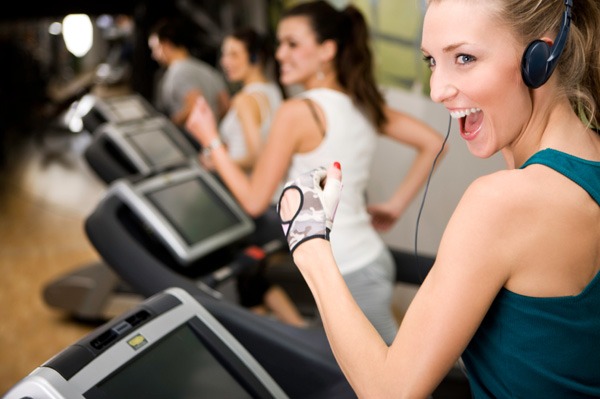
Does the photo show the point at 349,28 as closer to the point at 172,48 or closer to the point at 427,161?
the point at 427,161

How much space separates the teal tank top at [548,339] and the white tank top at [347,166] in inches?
34.5

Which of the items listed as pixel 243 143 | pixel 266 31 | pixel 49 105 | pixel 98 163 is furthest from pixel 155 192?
pixel 49 105

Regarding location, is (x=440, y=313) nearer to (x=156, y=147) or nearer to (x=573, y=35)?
(x=573, y=35)

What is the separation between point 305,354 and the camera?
138 cm

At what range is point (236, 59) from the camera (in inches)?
157

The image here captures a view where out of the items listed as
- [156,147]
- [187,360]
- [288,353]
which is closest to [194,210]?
[156,147]

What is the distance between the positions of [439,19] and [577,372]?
49 centimetres

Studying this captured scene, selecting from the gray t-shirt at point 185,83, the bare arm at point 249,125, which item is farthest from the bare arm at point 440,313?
the gray t-shirt at point 185,83

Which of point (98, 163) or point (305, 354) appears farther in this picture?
point (98, 163)

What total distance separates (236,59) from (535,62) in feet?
10.5

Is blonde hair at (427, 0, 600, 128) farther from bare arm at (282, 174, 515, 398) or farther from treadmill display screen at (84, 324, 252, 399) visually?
treadmill display screen at (84, 324, 252, 399)

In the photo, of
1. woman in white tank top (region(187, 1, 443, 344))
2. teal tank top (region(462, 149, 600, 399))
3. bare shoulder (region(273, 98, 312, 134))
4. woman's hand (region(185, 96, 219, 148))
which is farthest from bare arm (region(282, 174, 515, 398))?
woman's hand (region(185, 96, 219, 148))

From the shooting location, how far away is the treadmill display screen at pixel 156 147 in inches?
120

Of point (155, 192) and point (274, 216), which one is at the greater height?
point (155, 192)
